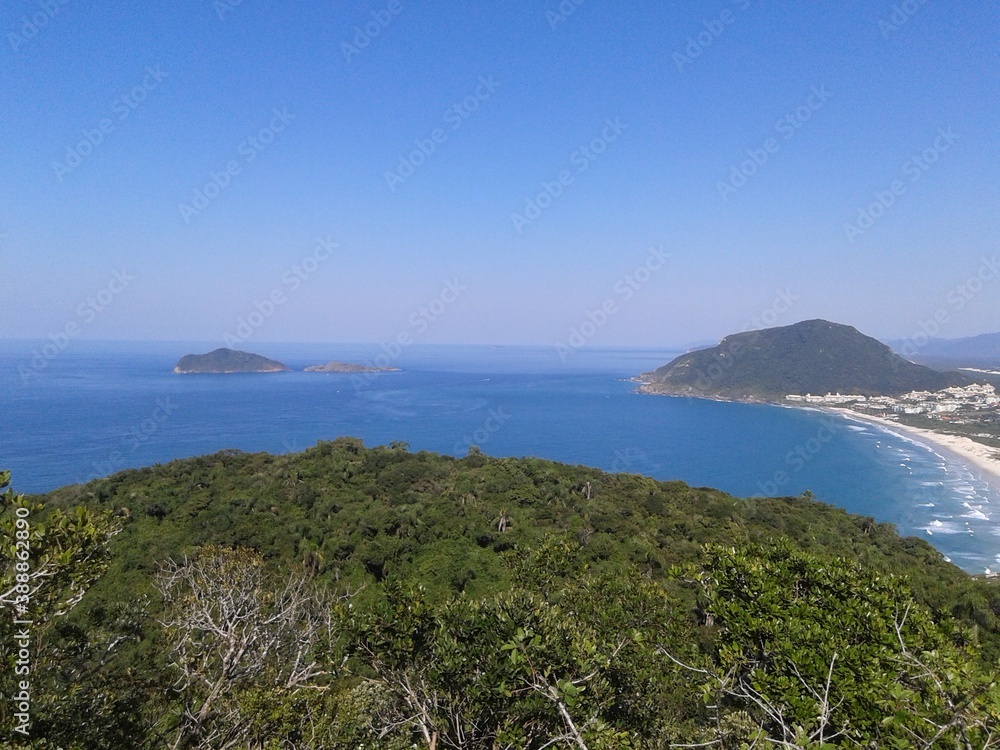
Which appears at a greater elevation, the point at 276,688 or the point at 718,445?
the point at 276,688

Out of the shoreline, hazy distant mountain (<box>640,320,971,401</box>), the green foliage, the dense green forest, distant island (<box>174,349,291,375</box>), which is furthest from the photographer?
distant island (<box>174,349,291,375</box>)

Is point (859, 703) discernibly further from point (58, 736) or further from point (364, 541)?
point (364, 541)

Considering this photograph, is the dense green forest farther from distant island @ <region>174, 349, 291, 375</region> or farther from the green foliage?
distant island @ <region>174, 349, 291, 375</region>

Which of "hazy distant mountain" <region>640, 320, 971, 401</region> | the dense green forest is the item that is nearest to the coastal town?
"hazy distant mountain" <region>640, 320, 971, 401</region>

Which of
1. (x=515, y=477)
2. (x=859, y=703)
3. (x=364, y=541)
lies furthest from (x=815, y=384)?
(x=859, y=703)

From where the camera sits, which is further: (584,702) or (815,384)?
(815,384)

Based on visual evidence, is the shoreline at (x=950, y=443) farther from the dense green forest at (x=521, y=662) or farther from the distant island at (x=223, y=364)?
the distant island at (x=223, y=364)

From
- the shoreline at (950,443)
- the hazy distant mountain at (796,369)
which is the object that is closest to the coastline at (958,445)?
the shoreline at (950,443)
